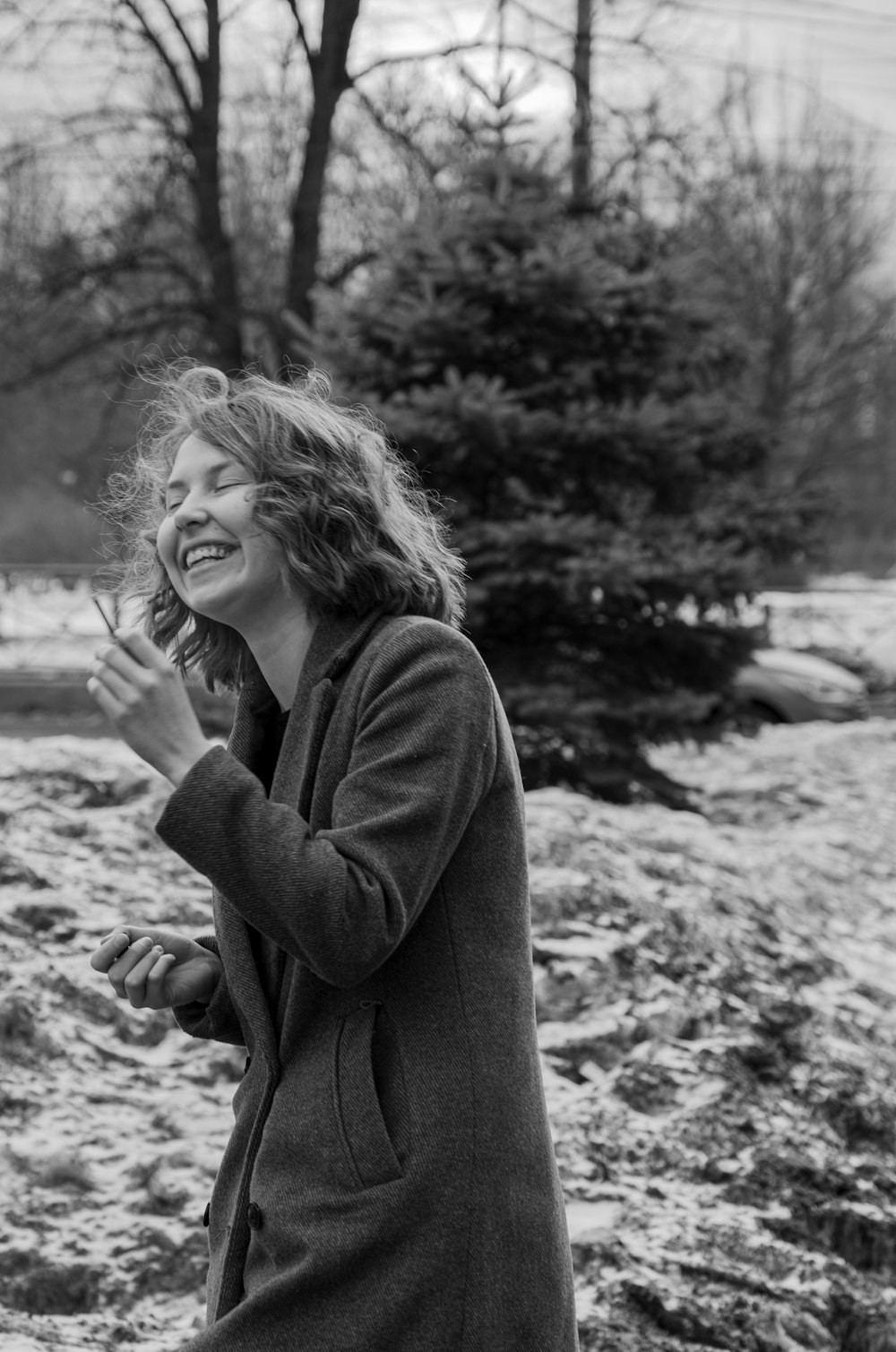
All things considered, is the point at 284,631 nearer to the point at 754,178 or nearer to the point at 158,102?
the point at 158,102

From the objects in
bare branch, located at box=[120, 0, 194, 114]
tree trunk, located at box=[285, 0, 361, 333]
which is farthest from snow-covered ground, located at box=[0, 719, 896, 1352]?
bare branch, located at box=[120, 0, 194, 114]

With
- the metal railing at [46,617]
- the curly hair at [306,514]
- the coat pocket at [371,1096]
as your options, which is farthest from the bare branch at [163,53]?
the coat pocket at [371,1096]

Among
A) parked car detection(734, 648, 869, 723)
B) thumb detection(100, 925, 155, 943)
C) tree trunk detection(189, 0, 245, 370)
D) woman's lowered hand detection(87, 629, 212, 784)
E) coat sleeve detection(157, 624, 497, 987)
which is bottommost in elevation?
parked car detection(734, 648, 869, 723)

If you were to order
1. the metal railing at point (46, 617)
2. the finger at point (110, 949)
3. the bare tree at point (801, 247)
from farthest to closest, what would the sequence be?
1. the bare tree at point (801, 247)
2. the metal railing at point (46, 617)
3. the finger at point (110, 949)

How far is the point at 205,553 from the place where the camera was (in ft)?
5.40

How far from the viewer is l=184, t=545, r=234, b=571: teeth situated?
1.64 m

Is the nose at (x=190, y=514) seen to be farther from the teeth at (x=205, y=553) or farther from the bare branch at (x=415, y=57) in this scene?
the bare branch at (x=415, y=57)

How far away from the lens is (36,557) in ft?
83.6

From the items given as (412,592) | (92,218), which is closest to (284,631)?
(412,592)

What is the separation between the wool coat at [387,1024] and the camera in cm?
143

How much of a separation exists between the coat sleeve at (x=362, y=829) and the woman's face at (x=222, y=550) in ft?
0.69

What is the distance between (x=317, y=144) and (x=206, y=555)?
11.8 metres

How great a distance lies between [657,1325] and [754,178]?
23.5 m

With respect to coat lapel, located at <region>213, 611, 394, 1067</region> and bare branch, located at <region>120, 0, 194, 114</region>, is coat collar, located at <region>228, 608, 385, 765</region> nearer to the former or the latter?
coat lapel, located at <region>213, 611, 394, 1067</region>
